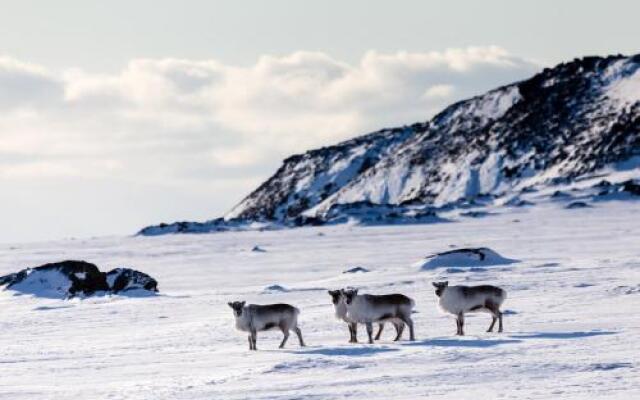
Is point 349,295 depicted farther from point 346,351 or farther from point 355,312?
point 346,351

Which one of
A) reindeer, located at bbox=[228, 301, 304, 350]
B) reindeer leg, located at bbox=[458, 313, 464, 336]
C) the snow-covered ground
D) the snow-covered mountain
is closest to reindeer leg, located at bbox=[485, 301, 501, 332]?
the snow-covered ground

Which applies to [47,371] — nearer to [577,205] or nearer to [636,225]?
[636,225]

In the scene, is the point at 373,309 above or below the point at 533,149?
below

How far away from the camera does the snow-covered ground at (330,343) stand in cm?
1444

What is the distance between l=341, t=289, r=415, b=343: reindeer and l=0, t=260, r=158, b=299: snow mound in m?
18.2

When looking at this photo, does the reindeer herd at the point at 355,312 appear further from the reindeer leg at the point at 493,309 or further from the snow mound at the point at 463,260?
the snow mound at the point at 463,260

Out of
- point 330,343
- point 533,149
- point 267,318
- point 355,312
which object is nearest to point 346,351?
point 355,312

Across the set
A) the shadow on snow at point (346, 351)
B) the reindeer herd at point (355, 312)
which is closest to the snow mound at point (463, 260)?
the reindeer herd at point (355, 312)

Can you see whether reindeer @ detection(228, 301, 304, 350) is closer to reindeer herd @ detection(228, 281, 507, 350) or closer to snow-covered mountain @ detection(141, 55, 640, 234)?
reindeer herd @ detection(228, 281, 507, 350)

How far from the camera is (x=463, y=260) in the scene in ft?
136

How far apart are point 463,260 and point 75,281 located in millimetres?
14675

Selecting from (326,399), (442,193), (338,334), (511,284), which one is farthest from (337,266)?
(442,193)

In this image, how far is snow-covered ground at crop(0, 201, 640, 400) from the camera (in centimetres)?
1444

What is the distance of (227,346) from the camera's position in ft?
66.8
